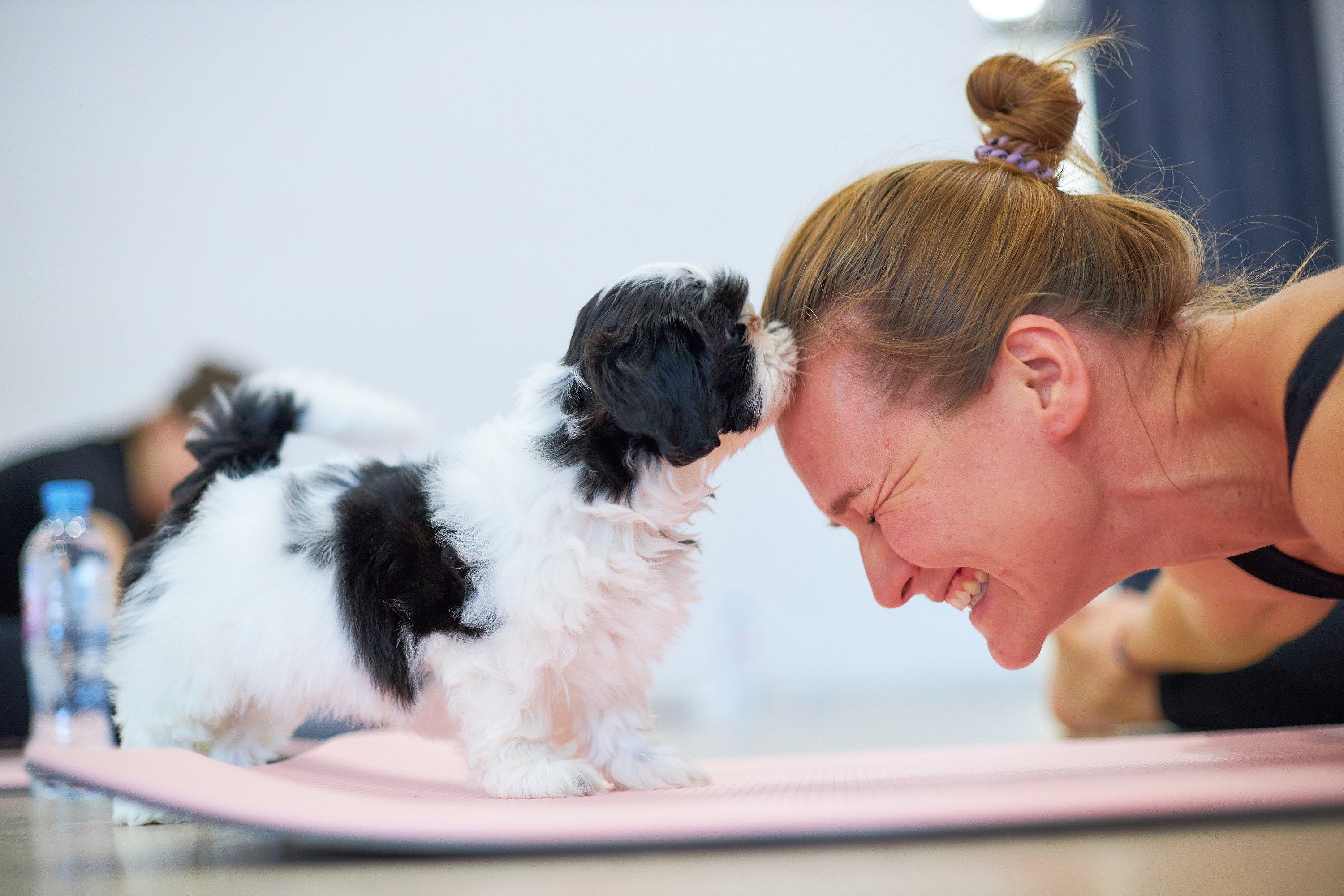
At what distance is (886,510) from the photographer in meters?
1.24

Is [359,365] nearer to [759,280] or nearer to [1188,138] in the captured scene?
[759,280]

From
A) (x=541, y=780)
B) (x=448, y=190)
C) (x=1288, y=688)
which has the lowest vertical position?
(x=1288, y=688)

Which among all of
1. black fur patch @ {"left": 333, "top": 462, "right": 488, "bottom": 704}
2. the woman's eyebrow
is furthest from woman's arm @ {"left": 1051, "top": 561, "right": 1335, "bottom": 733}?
black fur patch @ {"left": 333, "top": 462, "right": 488, "bottom": 704}

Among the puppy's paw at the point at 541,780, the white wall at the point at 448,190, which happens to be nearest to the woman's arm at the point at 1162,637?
the puppy's paw at the point at 541,780

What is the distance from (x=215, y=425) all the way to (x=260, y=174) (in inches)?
141

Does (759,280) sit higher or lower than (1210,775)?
higher

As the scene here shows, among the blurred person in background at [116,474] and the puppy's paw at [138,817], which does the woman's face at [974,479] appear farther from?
the blurred person in background at [116,474]

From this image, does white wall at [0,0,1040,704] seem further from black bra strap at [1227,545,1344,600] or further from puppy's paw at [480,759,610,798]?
puppy's paw at [480,759,610,798]

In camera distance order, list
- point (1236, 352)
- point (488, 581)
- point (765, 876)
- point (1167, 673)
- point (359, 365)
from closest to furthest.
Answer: point (765, 876), point (488, 581), point (1236, 352), point (1167, 673), point (359, 365)

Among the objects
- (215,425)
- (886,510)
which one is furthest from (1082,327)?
(215,425)

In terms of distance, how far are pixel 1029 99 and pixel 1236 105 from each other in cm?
410

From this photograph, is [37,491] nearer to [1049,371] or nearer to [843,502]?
[843,502]

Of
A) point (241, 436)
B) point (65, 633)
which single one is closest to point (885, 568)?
point (241, 436)

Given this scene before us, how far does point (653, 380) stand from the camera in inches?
42.1
